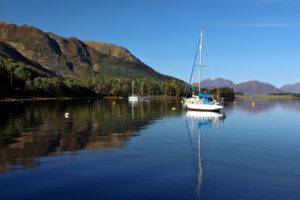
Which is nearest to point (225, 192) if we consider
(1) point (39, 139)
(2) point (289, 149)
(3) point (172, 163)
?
(3) point (172, 163)

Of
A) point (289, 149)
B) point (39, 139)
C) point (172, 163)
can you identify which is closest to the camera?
point (172, 163)

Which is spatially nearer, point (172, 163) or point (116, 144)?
point (172, 163)

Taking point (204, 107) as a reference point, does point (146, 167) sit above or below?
below

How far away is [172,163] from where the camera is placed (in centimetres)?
2702

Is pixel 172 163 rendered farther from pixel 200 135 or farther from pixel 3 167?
pixel 200 135

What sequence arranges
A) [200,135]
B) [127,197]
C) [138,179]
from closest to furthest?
[127,197], [138,179], [200,135]

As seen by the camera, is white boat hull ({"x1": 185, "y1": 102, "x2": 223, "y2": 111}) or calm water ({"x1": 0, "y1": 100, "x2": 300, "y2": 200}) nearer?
calm water ({"x1": 0, "y1": 100, "x2": 300, "y2": 200})

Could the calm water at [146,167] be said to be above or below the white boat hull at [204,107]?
below

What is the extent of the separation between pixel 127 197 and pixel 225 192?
5.25m

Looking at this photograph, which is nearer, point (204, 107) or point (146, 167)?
point (146, 167)

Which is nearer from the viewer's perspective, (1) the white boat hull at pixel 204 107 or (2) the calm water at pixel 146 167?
(2) the calm water at pixel 146 167

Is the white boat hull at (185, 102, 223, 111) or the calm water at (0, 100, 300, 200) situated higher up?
the white boat hull at (185, 102, 223, 111)

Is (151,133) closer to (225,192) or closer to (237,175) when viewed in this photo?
(237,175)

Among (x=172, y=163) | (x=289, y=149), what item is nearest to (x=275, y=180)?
(x=172, y=163)
